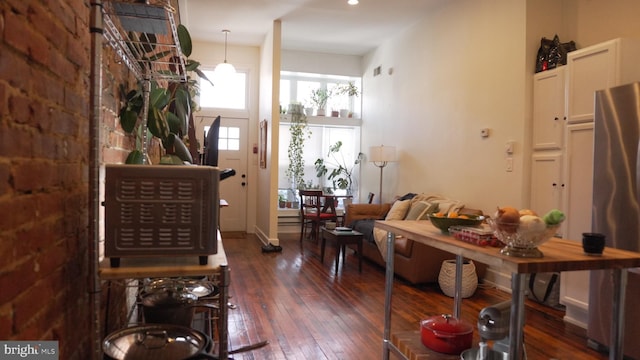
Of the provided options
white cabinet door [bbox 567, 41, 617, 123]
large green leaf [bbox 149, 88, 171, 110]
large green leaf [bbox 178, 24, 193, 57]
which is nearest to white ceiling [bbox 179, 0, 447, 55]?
white cabinet door [bbox 567, 41, 617, 123]

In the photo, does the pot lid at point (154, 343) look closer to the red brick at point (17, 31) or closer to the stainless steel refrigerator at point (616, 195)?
the red brick at point (17, 31)

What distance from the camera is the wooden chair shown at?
21.5ft

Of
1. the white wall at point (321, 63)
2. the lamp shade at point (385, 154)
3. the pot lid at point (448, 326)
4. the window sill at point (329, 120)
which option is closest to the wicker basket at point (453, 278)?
the pot lid at point (448, 326)

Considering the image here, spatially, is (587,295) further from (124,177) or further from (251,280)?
(124,177)

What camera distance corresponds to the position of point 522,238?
4.62 ft

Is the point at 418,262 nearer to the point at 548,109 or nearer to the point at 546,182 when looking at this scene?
the point at 546,182

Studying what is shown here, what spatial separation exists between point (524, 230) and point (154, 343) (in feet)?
4.13

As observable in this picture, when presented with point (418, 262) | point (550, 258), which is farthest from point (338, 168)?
point (550, 258)

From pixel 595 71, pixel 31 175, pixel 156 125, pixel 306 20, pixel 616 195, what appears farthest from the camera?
pixel 306 20

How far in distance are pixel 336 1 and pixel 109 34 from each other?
4206mm

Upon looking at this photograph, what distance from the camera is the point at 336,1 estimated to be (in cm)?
534

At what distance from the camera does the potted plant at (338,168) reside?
7793 millimetres

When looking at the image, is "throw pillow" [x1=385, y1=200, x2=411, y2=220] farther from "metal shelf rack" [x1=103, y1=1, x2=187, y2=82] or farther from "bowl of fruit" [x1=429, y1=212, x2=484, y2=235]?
"metal shelf rack" [x1=103, y1=1, x2=187, y2=82]

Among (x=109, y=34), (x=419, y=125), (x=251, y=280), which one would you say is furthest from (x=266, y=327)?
(x=419, y=125)
